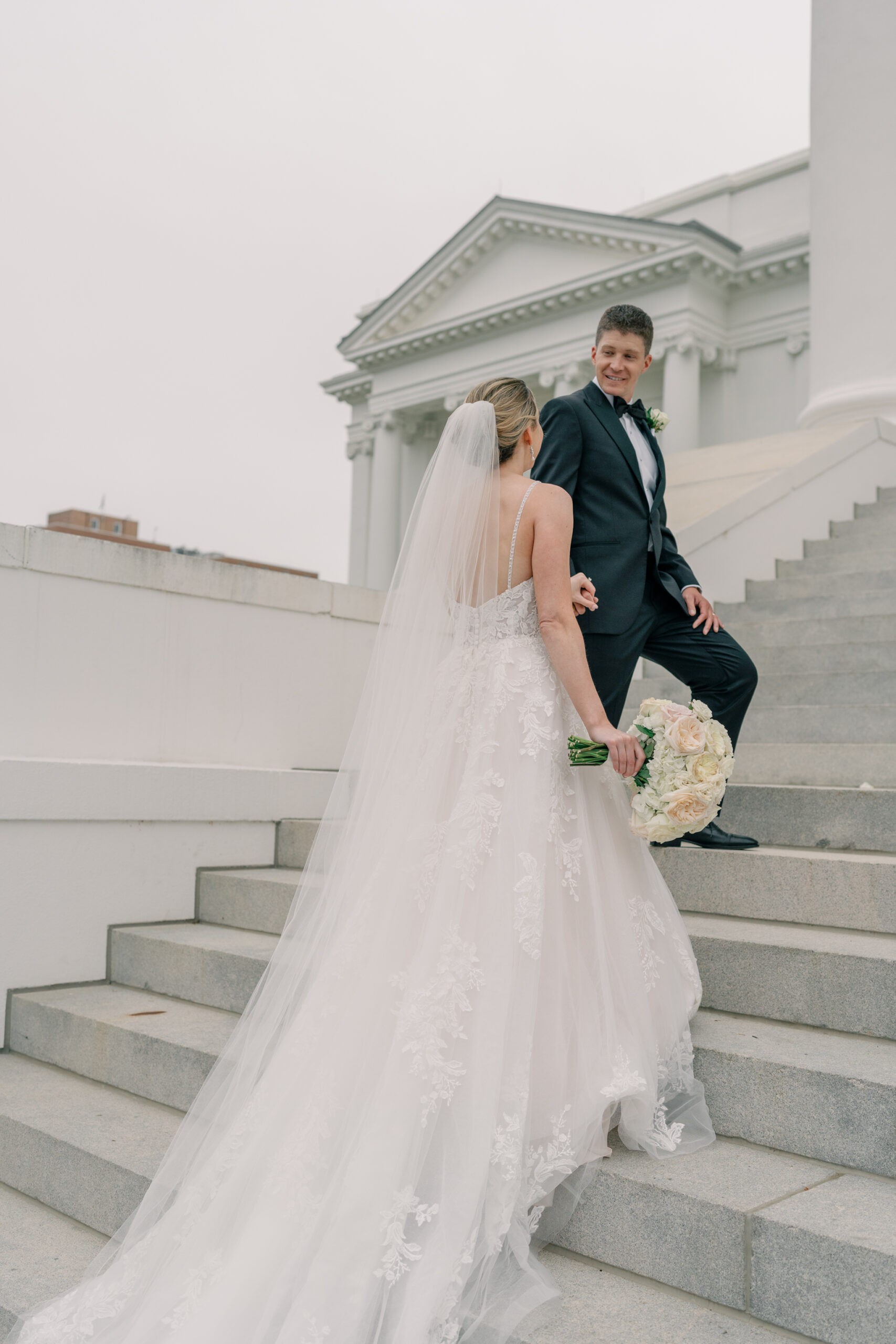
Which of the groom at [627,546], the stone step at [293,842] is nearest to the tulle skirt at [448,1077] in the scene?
the groom at [627,546]

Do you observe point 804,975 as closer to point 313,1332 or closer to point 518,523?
point 518,523

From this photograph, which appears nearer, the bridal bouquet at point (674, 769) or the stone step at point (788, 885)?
the bridal bouquet at point (674, 769)

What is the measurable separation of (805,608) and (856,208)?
5.57 metres

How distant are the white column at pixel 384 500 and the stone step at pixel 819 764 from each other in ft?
76.7

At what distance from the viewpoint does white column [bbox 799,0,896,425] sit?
9.87m

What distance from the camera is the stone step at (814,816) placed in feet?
12.4

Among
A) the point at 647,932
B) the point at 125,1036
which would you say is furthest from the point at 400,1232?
the point at 125,1036

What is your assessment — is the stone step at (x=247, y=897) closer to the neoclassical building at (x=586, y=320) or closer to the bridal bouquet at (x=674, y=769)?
the bridal bouquet at (x=674, y=769)

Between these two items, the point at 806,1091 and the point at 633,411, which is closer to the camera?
the point at 806,1091

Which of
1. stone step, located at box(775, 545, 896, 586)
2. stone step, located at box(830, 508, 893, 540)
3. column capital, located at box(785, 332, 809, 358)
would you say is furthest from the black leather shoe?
column capital, located at box(785, 332, 809, 358)

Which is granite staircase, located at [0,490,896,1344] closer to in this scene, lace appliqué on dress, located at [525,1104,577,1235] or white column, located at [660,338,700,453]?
lace appliqué on dress, located at [525,1104,577,1235]

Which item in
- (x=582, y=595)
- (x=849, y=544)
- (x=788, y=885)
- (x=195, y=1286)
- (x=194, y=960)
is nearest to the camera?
(x=195, y=1286)

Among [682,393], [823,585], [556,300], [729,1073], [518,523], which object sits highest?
[556,300]

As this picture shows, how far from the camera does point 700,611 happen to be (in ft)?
13.1
